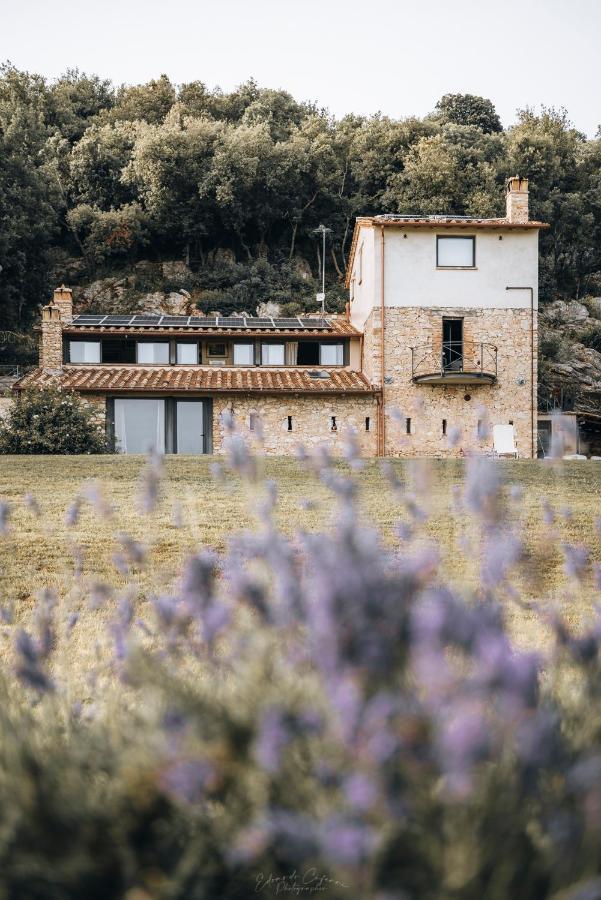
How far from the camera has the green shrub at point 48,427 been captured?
17641mm

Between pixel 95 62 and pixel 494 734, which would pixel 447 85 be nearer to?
pixel 95 62

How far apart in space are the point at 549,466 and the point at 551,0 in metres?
11.6

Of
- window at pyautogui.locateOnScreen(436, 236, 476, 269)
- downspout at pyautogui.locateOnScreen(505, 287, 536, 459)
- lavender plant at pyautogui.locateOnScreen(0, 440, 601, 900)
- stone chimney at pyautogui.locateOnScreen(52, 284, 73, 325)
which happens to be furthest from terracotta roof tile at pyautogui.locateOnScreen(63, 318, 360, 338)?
lavender plant at pyautogui.locateOnScreen(0, 440, 601, 900)

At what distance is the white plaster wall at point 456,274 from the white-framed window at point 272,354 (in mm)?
3840

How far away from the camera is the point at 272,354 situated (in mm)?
28266

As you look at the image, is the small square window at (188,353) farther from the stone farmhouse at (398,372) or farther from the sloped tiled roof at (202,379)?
the stone farmhouse at (398,372)

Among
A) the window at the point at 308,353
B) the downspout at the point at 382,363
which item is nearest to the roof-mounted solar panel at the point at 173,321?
the window at the point at 308,353

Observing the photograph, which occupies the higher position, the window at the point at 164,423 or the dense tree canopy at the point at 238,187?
the dense tree canopy at the point at 238,187

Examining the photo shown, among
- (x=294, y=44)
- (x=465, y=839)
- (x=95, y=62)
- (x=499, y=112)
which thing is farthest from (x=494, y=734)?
(x=499, y=112)

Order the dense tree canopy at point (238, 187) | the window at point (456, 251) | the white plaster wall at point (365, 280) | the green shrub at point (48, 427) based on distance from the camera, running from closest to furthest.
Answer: the green shrub at point (48, 427)
the white plaster wall at point (365, 280)
the window at point (456, 251)
the dense tree canopy at point (238, 187)

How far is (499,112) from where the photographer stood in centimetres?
5688

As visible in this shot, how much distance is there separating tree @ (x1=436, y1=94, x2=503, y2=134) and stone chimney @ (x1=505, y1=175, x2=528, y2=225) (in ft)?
95.7

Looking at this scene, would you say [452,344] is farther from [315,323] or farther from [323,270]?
[323,270]

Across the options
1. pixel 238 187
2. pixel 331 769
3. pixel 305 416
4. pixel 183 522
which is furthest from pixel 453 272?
pixel 331 769
